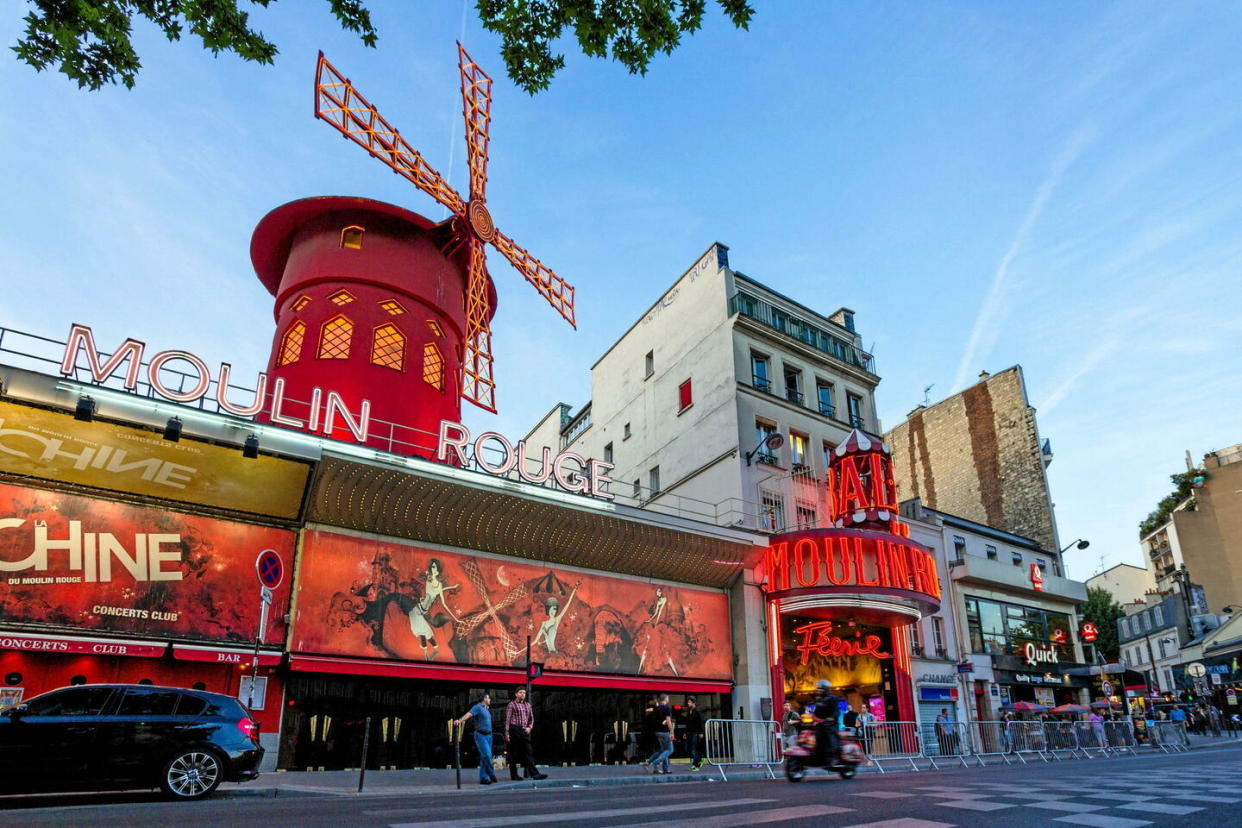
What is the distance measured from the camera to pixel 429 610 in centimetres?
1750

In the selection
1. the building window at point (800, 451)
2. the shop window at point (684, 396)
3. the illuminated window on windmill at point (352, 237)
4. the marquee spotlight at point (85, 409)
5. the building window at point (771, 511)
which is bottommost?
the marquee spotlight at point (85, 409)

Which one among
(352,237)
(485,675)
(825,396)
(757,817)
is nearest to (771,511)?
(825,396)

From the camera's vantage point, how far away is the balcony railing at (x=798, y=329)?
28438 mm

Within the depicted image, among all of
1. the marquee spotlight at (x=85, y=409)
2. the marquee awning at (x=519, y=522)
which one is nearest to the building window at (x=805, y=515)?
the marquee awning at (x=519, y=522)

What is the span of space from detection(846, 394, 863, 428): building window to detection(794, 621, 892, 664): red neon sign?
8802 millimetres

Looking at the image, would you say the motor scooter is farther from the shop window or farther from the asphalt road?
the shop window

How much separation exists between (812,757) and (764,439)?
52.0ft

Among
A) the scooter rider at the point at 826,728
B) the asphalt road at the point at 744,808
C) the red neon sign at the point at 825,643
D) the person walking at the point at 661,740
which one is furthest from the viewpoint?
the red neon sign at the point at 825,643

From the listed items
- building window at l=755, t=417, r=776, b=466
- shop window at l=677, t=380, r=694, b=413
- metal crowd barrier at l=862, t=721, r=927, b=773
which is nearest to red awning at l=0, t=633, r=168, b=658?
metal crowd barrier at l=862, t=721, r=927, b=773

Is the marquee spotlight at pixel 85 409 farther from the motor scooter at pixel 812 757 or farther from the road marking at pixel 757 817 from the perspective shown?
the motor scooter at pixel 812 757

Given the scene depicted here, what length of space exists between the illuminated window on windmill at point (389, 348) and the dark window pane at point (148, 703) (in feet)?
38.8

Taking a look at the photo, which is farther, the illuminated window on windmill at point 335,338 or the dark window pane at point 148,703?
the illuminated window on windmill at point 335,338

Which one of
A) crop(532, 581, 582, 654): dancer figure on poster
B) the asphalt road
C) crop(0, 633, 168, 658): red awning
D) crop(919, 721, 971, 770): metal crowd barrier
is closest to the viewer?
the asphalt road

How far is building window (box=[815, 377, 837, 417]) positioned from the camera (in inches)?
1166
